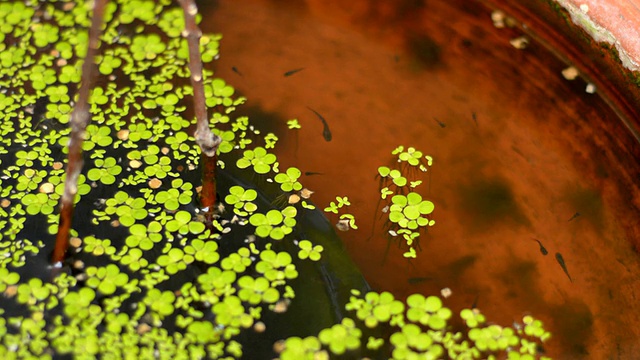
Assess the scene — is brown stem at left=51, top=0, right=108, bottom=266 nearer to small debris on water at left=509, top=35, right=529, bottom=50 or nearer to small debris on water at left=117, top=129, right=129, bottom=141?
small debris on water at left=117, top=129, right=129, bottom=141

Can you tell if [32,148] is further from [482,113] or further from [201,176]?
[482,113]

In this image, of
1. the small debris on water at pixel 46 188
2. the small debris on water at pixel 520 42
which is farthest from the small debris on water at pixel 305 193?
the small debris on water at pixel 520 42

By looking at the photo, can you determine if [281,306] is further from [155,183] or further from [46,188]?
[46,188]

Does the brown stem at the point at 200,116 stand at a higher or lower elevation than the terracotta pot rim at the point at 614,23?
lower

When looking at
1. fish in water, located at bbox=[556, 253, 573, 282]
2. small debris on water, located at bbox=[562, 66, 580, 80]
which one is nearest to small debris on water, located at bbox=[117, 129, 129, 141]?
fish in water, located at bbox=[556, 253, 573, 282]

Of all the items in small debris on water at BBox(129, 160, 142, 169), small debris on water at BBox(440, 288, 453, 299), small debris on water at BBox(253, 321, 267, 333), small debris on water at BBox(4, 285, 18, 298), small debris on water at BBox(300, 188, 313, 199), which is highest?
small debris on water at BBox(440, 288, 453, 299)

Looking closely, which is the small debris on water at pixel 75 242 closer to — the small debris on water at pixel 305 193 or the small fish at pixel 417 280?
the small debris on water at pixel 305 193
